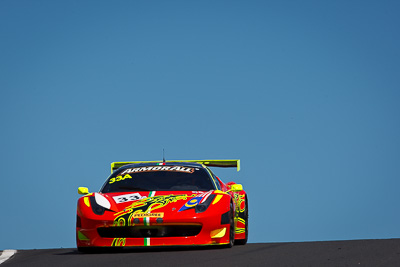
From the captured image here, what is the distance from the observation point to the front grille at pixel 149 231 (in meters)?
8.45

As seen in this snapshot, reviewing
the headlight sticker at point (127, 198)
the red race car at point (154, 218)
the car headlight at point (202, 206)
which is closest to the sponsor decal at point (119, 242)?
the red race car at point (154, 218)

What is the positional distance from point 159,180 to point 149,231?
1528 mm

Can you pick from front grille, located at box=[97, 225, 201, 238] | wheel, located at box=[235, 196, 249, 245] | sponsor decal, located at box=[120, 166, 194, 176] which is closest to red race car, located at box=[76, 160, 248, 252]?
front grille, located at box=[97, 225, 201, 238]

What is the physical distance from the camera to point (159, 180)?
9.93m

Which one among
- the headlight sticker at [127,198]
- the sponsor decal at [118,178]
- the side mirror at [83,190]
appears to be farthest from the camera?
the sponsor decal at [118,178]

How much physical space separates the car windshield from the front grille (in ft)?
3.62

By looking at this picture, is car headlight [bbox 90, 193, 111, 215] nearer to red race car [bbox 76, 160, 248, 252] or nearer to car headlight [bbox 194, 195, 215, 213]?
red race car [bbox 76, 160, 248, 252]

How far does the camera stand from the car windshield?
9.73 meters

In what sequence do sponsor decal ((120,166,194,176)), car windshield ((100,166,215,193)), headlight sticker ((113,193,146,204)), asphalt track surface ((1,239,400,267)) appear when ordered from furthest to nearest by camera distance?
1. sponsor decal ((120,166,194,176))
2. car windshield ((100,166,215,193))
3. headlight sticker ((113,193,146,204))
4. asphalt track surface ((1,239,400,267))

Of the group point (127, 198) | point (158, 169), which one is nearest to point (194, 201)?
point (127, 198)

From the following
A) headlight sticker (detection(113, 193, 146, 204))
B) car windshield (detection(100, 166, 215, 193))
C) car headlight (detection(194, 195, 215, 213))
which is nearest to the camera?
car headlight (detection(194, 195, 215, 213))

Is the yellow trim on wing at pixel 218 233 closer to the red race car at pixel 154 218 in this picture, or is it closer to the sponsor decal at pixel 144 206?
the red race car at pixel 154 218

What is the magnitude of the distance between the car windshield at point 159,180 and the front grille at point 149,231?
3.62 ft

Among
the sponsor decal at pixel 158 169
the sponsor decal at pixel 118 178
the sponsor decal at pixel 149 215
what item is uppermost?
the sponsor decal at pixel 158 169
